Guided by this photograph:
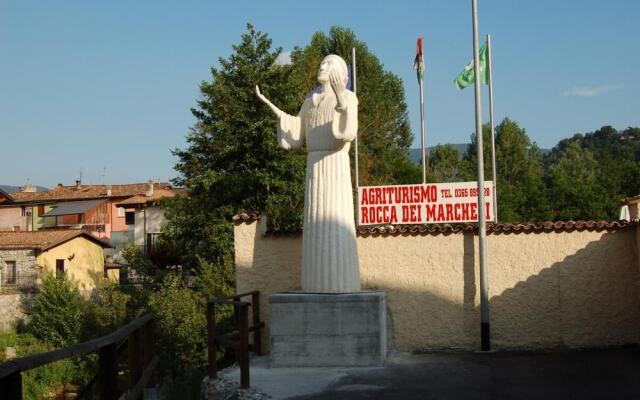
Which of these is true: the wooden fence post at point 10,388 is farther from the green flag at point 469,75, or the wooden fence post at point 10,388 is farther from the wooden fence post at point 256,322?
the green flag at point 469,75

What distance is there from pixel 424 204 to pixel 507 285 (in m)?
2.92

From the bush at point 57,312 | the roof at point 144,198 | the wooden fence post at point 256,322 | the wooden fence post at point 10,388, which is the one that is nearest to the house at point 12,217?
the roof at point 144,198

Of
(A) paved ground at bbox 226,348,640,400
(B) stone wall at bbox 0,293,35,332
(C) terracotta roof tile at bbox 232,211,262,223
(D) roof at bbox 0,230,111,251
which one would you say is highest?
(C) terracotta roof tile at bbox 232,211,262,223


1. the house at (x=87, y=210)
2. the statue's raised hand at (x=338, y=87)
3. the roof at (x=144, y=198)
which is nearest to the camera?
the statue's raised hand at (x=338, y=87)

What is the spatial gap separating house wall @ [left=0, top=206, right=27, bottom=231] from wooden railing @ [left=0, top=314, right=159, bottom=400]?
5526 centimetres

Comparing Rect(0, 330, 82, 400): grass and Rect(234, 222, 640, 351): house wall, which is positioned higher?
Rect(234, 222, 640, 351): house wall

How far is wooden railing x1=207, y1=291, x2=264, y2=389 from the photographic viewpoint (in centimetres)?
888

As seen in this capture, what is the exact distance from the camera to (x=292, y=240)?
39.7 ft

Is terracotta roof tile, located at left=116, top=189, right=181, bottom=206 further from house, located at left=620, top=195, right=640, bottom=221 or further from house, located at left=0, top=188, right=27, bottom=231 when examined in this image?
house, located at left=620, top=195, right=640, bottom=221

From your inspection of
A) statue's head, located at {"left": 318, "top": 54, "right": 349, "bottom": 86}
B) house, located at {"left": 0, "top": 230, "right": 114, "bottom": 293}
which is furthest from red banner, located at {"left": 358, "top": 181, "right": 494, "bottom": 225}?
house, located at {"left": 0, "top": 230, "right": 114, "bottom": 293}

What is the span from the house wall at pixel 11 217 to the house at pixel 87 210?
15cm

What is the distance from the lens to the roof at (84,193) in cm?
5603

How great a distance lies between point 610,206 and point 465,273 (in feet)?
109

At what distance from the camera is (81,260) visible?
41.5 meters
